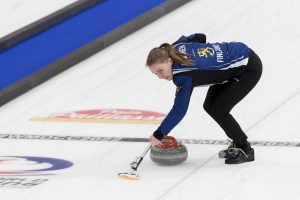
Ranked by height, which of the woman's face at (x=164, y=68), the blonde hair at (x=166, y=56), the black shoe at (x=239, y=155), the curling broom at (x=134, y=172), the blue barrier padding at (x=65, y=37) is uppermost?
the blonde hair at (x=166, y=56)

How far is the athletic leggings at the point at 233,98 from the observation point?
224 inches

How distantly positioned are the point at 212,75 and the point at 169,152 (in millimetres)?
585

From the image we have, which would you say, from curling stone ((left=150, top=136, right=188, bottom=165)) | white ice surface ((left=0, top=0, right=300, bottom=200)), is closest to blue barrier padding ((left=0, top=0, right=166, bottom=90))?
white ice surface ((left=0, top=0, right=300, bottom=200))

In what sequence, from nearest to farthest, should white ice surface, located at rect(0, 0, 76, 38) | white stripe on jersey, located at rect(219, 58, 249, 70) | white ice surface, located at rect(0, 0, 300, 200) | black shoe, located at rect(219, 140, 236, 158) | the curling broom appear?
white ice surface, located at rect(0, 0, 300, 200)
the curling broom
white stripe on jersey, located at rect(219, 58, 249, 70)
black shoe, located at rect(219, 140, 236, 158)
white ice surface, located at rect(0, 0, 76, 38)

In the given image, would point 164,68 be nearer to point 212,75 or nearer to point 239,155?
point 212,75

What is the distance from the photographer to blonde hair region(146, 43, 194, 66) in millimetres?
5355

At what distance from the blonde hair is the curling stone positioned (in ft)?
1.88

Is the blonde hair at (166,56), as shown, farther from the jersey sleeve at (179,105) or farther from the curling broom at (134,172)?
the curling broom at (134,172)

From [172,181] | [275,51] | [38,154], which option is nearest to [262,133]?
[172,181]

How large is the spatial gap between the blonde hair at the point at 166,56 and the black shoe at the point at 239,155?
2.41ft

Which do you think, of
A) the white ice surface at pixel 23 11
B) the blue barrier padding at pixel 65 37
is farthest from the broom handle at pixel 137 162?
the white ice surface at pixel 23 11

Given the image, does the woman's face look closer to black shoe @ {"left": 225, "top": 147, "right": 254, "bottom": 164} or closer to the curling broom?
the curling broom

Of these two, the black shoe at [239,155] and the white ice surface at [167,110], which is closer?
the white ice surface at [167,110]

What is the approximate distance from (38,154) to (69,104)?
4.85 ft
